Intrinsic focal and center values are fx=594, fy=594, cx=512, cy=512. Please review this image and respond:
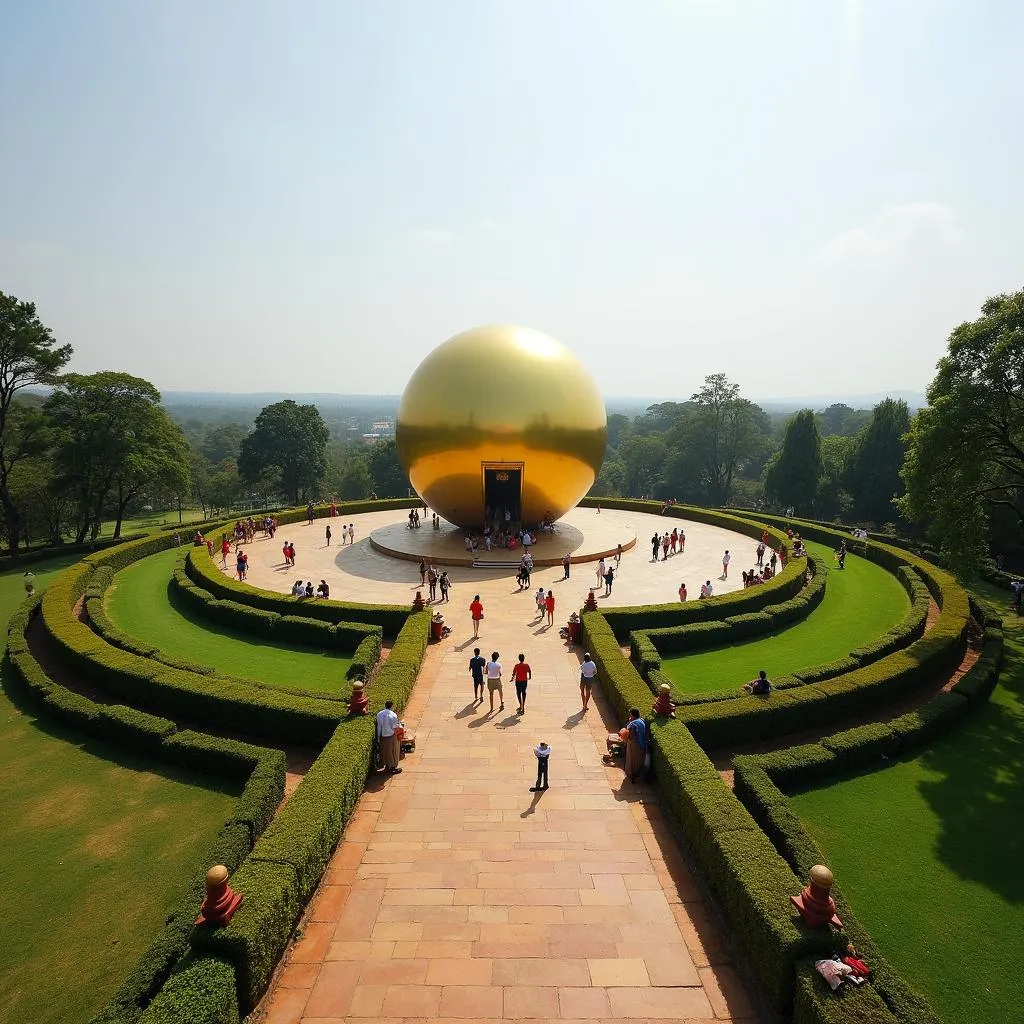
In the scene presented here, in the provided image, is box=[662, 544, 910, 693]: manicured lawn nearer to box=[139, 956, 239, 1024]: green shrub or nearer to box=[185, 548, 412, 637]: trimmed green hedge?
box=[185, 548, 412, 637]: trimmed green hedge

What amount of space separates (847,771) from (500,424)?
1762cm

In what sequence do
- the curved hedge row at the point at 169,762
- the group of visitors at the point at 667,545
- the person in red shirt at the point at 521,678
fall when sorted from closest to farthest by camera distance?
the curved hedge row at the point at 169,762 < the person in red shirt at the point at 521,678 < the group of visitors at the point at 667,545

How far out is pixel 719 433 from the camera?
63688 millimetres

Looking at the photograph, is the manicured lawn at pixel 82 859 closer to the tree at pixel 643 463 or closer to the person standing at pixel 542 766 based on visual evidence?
the person standing at pixel 542 766

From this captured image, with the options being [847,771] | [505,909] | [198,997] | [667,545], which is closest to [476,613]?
[847,771]

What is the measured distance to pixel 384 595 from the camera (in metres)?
22.3

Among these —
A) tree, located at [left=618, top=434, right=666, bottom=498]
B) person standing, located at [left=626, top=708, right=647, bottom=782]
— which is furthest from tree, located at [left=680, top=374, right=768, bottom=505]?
person standing, located at [left=626, top=708, right=647, bottom=782]

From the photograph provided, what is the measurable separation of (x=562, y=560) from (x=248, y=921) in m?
20.5

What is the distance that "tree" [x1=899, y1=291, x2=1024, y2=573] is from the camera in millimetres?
16047

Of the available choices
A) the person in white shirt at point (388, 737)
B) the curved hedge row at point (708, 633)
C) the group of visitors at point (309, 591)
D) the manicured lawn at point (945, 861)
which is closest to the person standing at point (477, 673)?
the person in white shirt at point (388, 737)

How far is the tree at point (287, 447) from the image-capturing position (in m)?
55.3

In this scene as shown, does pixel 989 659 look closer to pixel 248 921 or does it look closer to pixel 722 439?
pixel 248 921

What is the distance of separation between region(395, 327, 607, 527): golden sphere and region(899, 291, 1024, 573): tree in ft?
42.3

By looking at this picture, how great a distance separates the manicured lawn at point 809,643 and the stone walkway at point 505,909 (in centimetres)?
492
